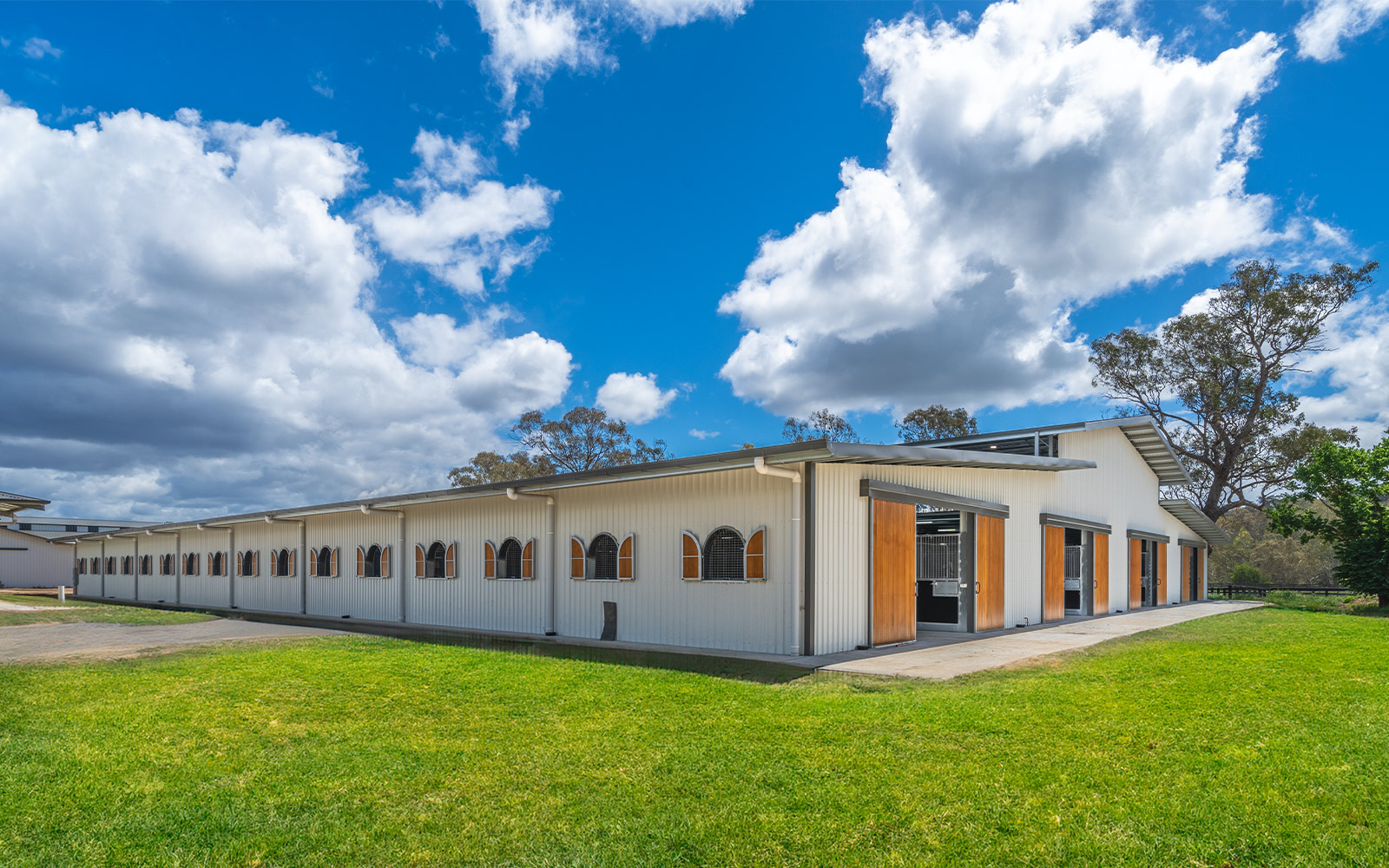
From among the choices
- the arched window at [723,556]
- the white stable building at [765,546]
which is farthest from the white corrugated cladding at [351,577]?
the arched window at [723,556]

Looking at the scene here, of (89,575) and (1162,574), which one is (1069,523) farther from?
(89,575)

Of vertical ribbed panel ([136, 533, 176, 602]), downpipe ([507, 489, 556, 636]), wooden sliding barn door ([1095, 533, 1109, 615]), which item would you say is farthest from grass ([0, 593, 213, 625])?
wooden sliding barn door ([1095, 533, 1109, 615])

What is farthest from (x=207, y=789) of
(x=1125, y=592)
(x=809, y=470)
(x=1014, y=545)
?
(x=1125, y=592)

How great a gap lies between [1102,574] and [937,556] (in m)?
5.80

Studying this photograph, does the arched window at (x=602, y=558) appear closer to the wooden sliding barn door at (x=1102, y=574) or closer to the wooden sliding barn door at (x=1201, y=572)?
the wooden sliding barn door at (x=1102, y=574)

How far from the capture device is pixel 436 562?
1916 cm

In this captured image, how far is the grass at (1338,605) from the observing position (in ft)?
75.6

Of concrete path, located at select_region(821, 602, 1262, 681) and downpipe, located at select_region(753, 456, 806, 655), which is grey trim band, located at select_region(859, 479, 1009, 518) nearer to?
downpipe, located at select_region(753, 456, 806, 655)

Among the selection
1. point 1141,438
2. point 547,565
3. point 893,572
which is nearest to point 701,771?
point 893,572

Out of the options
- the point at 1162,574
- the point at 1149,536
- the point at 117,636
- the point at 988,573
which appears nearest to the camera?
the point at 988,573

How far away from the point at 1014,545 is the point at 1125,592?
321 inches

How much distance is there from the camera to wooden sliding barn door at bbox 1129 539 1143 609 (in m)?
23.3

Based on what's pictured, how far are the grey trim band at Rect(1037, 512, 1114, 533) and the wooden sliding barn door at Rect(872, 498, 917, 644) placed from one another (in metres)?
5.51

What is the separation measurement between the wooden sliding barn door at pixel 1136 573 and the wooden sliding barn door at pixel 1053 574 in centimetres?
585
